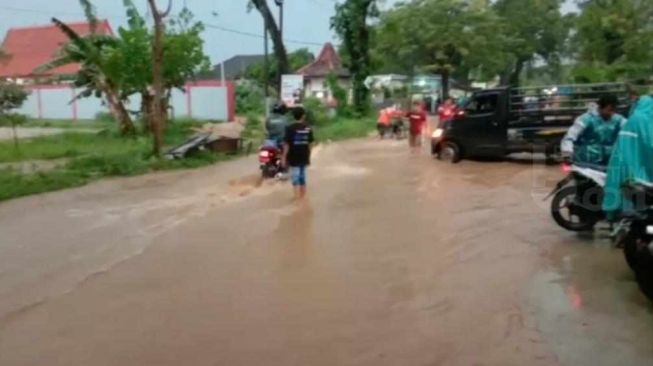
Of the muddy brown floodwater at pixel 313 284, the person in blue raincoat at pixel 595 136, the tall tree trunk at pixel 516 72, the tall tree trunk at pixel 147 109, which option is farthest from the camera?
the tall tree trunk at pixel 516 72

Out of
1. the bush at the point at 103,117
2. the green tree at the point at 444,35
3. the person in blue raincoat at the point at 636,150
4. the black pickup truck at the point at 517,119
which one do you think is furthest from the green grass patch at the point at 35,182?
the green tree at the point at 444,35

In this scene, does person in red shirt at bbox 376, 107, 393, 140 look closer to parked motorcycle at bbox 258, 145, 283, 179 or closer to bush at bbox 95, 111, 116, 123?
bush at bbox 95, 111, 116, 123

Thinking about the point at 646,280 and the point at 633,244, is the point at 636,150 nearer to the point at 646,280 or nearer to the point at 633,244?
the point at 633,244

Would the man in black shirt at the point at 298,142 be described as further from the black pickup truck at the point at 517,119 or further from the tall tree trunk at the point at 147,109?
the tall tree trunk at the point at 147,109

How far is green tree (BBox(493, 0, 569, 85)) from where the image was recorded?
60938 mm

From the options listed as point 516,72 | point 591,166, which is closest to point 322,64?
point 516,72

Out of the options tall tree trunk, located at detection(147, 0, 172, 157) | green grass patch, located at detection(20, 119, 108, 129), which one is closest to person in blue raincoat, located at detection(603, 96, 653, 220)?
tall tree trunk, located at detection(147, 0, 172, 157)

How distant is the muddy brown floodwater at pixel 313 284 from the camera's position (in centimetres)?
616

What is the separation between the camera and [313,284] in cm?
820

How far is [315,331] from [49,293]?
9.34 ft

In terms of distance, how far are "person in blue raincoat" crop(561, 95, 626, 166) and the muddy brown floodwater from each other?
36.6 inches

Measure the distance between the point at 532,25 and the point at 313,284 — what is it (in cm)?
5621

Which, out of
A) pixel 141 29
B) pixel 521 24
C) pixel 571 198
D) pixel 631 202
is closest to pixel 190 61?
pixel 141 29

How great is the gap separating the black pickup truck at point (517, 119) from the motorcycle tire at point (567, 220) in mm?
9309
